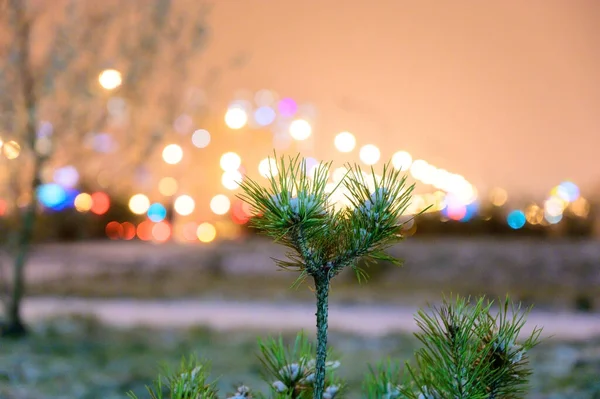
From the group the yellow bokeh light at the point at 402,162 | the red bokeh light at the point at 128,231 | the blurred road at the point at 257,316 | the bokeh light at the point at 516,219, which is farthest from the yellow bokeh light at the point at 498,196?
the red bokeh light at the point at 128,231

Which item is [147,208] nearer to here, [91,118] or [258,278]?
[258,278]

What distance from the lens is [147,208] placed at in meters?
17.8

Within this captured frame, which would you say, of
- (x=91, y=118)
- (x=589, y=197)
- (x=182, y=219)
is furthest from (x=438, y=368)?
(x=182, y=219)

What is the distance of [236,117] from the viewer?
546 inches

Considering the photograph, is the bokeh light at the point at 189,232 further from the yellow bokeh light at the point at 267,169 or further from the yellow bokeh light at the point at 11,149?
the yellow bokeh light at the point at 267,169

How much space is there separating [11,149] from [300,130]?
6.62 meters

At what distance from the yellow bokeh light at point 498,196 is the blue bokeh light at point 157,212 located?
8463mm

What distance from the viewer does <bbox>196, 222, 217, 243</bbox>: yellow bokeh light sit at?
696 inches

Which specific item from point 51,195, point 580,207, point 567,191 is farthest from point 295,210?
point 580,207

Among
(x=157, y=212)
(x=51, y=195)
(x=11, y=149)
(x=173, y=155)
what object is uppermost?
(x=173, y=155)

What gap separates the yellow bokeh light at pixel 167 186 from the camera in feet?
45.2

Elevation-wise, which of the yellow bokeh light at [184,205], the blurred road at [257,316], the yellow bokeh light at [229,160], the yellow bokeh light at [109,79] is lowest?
the blurred road at [257,316]

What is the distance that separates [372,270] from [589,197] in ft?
17.8

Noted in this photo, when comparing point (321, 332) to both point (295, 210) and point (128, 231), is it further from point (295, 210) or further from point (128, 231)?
point (128, 231)
